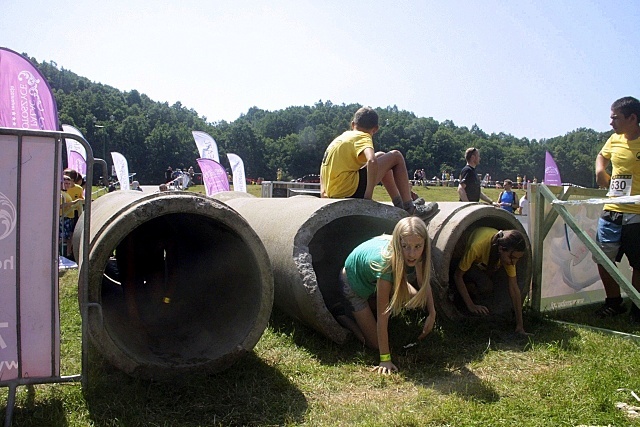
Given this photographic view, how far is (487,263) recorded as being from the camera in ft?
17.5

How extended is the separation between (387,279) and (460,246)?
1.88 meters

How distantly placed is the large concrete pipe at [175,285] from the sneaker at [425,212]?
2002mm

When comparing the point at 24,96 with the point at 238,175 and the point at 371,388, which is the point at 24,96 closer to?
the point at 371,388

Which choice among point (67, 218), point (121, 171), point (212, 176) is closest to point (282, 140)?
point (121, 171)

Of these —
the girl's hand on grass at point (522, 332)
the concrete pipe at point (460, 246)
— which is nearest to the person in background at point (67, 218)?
the concrete pipe at point (460, 246)

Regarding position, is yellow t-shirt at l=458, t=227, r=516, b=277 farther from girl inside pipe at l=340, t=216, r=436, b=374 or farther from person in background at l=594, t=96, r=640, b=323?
person in background at l=594, t=96, r=640, b=323

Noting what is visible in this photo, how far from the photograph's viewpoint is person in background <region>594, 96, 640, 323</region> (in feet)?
18.0

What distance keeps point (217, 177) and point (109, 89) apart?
351ft

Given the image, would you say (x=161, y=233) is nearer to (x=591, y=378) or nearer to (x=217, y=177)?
(x=591, y=378)

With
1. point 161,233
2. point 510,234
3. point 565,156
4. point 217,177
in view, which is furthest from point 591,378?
point 565,156

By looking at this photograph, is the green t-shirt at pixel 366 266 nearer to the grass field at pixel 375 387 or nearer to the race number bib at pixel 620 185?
the grass field at pixel 375 387

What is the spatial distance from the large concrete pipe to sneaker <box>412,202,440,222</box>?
2.00 meters

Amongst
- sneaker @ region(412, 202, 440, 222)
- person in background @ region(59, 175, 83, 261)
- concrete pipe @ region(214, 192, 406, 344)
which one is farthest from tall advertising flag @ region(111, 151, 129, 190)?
sneaker @ region(412, 202, 440, 222)

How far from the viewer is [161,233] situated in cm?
578
